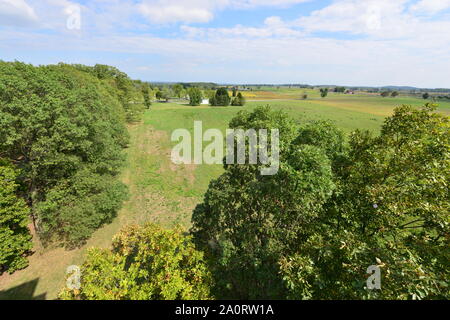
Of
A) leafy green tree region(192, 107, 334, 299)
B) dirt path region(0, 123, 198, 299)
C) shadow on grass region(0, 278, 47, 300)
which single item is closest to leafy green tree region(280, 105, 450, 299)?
leafy green tree region(192, 107, 334, 299)

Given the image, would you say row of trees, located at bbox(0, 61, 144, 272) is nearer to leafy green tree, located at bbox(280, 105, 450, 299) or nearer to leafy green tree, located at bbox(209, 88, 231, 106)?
leafy green tree, located at bbox(280, 105, 450, 299)

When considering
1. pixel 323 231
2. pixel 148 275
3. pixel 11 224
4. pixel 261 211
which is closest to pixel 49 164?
pixel 11 224

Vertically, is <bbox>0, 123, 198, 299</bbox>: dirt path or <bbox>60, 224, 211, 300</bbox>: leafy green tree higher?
<bbox>60, 224, 211, 300</bbox>: leafy green tree

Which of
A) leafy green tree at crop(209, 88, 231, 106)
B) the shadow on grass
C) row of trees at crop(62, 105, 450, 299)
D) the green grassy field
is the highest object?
leafy green tree at crop(209, 88, 231, 106)

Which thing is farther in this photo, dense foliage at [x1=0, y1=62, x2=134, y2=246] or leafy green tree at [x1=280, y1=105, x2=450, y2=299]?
dense foliage at [x1=0, y1=62, x2=134, y2=246]

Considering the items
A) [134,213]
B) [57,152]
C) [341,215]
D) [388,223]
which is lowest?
[134,213]

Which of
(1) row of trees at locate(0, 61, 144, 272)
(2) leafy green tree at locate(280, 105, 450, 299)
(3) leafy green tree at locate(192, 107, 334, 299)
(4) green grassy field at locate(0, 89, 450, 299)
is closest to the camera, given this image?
(2) leafy green tree at locate(280, 105, 450, 299)

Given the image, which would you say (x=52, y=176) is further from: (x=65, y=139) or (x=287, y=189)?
(x=287, y=189)

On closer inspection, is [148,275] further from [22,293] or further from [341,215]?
[22,293]
